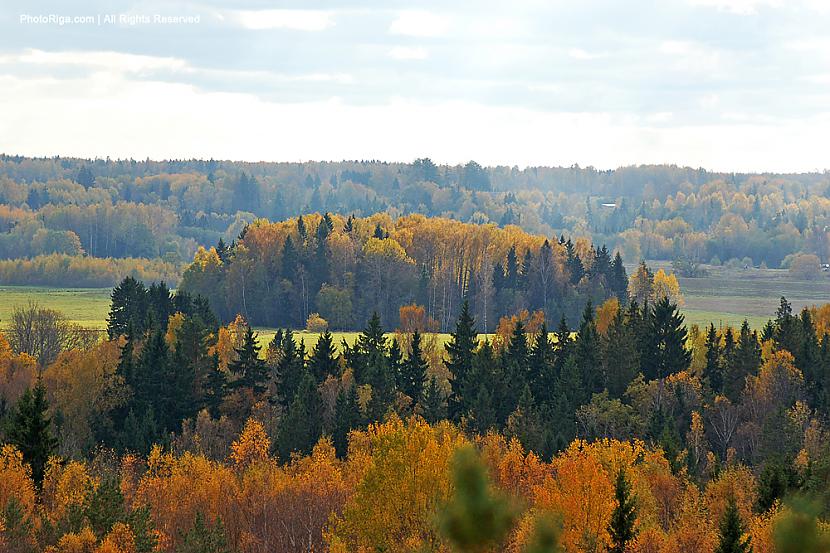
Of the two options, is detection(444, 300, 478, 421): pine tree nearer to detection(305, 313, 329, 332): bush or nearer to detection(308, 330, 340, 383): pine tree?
detection(308, 330, 340, 383): pine tree

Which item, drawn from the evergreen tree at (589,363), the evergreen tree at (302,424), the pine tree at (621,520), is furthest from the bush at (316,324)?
the pine tree at (621,520)

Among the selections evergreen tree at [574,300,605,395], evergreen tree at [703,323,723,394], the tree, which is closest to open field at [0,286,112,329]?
evergreen tree at [574,300,605,395]

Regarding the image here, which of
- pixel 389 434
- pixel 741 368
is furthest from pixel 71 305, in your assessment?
pixel 389 434

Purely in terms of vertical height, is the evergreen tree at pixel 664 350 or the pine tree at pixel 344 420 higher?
the evergreen tree at pixel 664 350

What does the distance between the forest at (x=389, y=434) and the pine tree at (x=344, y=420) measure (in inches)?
6.3

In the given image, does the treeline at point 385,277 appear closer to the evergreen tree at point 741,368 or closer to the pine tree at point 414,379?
the pine tree at point 414,379

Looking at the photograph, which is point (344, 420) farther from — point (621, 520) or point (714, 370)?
point (621, 520)

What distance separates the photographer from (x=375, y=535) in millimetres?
56656

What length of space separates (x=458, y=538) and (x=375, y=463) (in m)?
43.7

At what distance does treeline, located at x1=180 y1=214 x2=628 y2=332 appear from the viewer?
17888cm

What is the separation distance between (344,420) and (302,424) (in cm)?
299

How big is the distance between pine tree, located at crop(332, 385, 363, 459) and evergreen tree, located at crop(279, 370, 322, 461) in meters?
1.45

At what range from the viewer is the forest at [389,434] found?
5694cm

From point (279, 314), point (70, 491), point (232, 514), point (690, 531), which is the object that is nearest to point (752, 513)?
point (690, 531)
